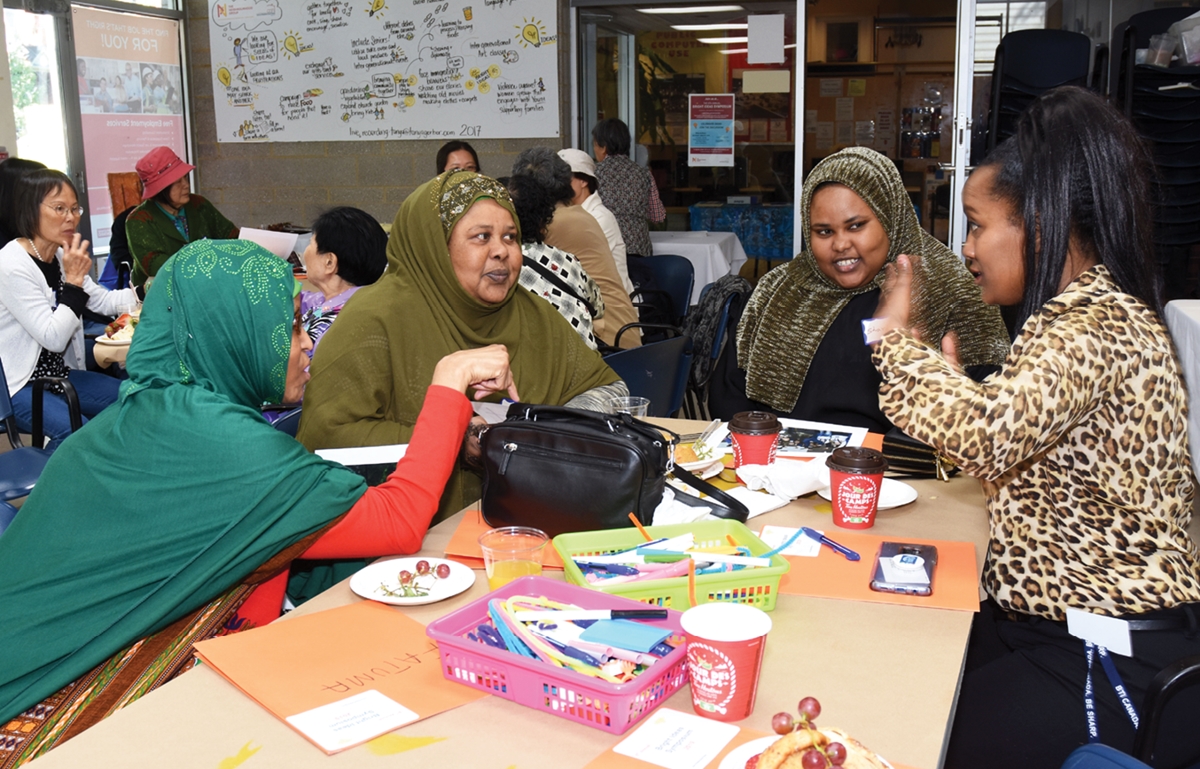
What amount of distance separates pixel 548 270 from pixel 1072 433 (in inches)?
94.9

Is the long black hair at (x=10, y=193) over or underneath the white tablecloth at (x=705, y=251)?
over

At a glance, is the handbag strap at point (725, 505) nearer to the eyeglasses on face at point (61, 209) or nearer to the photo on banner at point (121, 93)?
the eyeglasses on face at point (61, 209)

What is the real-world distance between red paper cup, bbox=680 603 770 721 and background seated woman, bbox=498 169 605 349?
8.19 feet

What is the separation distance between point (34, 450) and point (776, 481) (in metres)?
2.41

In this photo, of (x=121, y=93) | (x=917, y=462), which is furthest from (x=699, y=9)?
(x=917, y=462)

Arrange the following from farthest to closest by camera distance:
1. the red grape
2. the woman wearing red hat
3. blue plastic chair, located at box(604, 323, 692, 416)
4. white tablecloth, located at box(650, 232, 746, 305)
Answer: white tablecloth, located at box(650, 232, 746, 305), the woman wearing red hat, blue plastic chair, located at box(604, 323, 692, 416), the red grape

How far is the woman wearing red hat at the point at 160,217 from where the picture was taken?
17.7 ft

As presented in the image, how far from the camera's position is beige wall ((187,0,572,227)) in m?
7.11

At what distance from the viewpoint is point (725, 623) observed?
1.11 meters

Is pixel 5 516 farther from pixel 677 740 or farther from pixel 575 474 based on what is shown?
pixel 677 740

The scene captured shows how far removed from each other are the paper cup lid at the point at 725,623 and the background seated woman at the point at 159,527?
2.20ft

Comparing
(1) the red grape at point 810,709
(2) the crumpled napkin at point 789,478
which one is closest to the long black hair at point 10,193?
(2) the crumpled napkin at point 789,478

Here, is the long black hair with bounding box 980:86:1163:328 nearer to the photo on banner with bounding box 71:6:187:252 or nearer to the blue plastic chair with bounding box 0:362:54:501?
the blue plastic chair with bounding box 0:362:54:501

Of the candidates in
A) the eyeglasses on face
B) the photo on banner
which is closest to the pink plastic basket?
the eyeglasses on face
